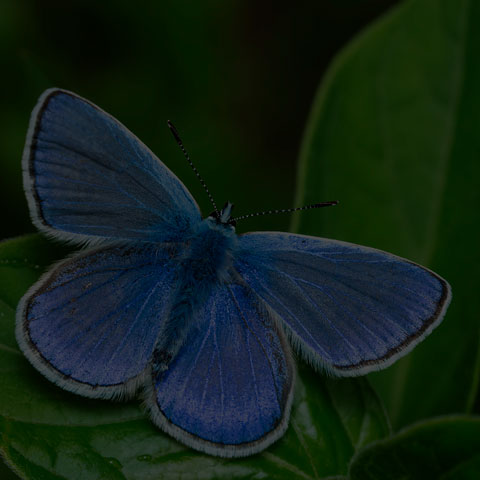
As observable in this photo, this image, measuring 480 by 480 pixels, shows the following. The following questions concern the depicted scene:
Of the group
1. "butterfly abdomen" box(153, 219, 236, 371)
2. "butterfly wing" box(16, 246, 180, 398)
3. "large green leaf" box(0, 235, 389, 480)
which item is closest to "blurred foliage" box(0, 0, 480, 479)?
"large green leaf" box(0, 235, 389, 480)

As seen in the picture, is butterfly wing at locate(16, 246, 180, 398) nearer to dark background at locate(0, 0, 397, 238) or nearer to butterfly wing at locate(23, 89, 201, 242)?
butterfly wing at locate(23, 89, 201, 242)

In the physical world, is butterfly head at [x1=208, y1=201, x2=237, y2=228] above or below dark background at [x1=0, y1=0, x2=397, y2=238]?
below

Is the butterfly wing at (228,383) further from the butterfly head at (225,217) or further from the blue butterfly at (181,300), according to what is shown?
the butterfly head at (225,217)

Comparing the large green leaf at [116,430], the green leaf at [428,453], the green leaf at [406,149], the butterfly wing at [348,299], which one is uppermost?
the green leaf at [406,149]

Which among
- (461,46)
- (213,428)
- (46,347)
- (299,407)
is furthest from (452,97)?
(46,347)

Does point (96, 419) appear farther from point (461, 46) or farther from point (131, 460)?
point (461, 46)

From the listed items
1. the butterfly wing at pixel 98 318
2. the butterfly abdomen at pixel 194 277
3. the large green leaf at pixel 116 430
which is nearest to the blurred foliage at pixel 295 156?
the large green leaf at pixel 116 430

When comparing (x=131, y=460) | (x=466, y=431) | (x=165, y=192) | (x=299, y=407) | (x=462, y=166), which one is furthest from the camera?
(x=462, y=166)
